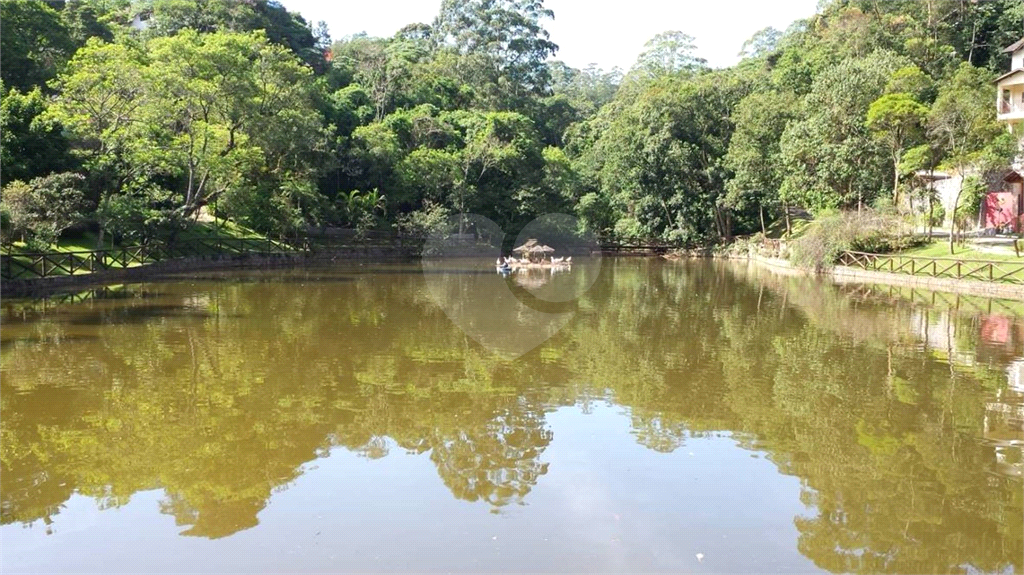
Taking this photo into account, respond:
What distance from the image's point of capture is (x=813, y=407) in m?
11.1

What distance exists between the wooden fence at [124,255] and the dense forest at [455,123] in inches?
30.2

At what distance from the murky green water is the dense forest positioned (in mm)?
13519

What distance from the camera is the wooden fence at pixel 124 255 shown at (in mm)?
24406

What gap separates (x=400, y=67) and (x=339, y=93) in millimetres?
6356

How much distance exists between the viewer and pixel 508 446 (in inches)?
368

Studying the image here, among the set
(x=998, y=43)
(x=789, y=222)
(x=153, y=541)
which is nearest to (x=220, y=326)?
(x=153, y=541)

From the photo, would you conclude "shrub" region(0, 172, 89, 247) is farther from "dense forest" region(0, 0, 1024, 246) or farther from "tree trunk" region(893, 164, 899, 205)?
"tree trunk" region(893, 164, 899, 205)

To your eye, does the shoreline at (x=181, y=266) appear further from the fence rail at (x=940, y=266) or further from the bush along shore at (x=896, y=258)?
the fence rail at (x=940, y=266)

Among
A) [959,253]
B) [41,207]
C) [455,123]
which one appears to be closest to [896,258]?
[959,253]

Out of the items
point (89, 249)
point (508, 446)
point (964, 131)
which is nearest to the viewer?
point (508, 446)

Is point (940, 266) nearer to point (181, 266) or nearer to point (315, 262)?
point (315, 262)

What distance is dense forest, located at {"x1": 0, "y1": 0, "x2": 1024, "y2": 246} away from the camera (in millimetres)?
29719

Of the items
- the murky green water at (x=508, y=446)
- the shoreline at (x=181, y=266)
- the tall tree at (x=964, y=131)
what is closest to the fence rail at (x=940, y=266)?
the tall tree at (x=964, y=131)

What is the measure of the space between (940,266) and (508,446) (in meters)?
25.9
